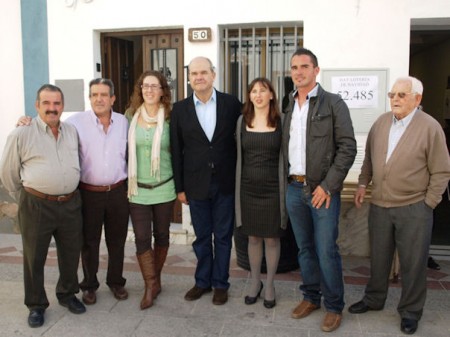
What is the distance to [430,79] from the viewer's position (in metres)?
10.9

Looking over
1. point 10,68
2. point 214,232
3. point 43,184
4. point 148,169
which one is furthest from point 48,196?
point 10,68

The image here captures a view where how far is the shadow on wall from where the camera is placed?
6.07 metres

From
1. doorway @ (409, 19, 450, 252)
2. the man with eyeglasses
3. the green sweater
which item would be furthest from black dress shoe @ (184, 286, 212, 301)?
doorway @ (409, 19, 450, 252)

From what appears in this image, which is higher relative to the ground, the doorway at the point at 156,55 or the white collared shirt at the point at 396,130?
the doorway at the point at 156,55

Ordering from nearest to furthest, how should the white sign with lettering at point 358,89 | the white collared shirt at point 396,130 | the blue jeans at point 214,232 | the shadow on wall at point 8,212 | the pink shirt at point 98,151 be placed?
the white collared shirt at point 396,130
the pink shirt at point 98,151
the blue jeans at point 214,232
the white sign with lettering at point 358,89
the shadow on wall at point 8,212

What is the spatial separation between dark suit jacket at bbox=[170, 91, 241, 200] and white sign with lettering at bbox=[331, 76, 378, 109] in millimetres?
1545

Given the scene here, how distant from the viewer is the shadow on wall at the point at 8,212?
239 inches

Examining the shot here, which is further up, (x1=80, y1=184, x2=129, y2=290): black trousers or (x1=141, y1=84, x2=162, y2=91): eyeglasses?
(x1=141, y1=84, x2=162, y2=91): eyeglasses

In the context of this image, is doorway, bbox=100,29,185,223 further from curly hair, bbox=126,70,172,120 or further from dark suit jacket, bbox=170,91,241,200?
dark suit jacket, bbox=170,91,241,200

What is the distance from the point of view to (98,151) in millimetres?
3688

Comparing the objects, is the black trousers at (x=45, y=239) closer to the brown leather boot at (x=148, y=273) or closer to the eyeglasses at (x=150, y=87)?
the brown leather boot at (x=148, y=273)

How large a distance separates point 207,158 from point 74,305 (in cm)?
157

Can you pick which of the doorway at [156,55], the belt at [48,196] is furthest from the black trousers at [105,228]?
the doorway at [156,55]

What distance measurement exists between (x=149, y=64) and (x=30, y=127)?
248 cm
